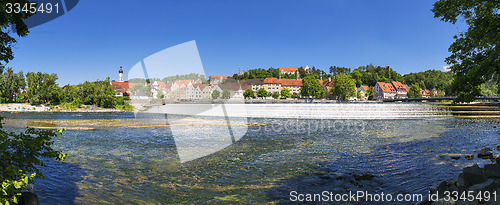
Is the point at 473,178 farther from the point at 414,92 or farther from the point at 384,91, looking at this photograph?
the point at 414,92

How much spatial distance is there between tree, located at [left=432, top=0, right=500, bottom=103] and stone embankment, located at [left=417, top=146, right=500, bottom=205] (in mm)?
4891

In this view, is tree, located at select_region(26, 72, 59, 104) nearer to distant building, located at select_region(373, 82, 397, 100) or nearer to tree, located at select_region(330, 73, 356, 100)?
tree, located at select_region(330, 73, 356, 100)

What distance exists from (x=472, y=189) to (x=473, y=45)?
28.5 feet

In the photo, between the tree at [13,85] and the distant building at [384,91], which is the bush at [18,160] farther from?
the distant building at [384,91]

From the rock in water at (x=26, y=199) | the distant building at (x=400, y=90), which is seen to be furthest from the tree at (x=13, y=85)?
the distant building at (x=400, y=90)

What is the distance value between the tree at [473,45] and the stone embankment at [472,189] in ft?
16.0

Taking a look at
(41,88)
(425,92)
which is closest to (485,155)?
(41,88)

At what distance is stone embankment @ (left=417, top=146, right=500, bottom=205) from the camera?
5.25 metres

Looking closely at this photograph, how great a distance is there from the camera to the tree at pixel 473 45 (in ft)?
33.3

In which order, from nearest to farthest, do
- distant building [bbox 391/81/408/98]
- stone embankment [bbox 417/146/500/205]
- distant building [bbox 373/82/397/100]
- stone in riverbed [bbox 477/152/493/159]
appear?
stone embankment [bbox 417/146/500/205], stone in riverbed [bbox 477/152/493/159], distant building [bbox 373/82/397/100], distant building [bbox 391/81/408/98]

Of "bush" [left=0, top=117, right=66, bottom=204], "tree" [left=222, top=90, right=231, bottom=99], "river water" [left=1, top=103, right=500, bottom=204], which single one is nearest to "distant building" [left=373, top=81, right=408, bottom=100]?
"tree" [left=222, top=90, right=231, bottom=99]

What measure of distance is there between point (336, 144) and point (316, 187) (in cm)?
1005

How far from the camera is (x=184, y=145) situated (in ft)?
63.3

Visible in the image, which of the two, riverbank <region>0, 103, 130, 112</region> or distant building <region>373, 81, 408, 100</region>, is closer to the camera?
riverbank <region>0, 103, 130, 112</region>
